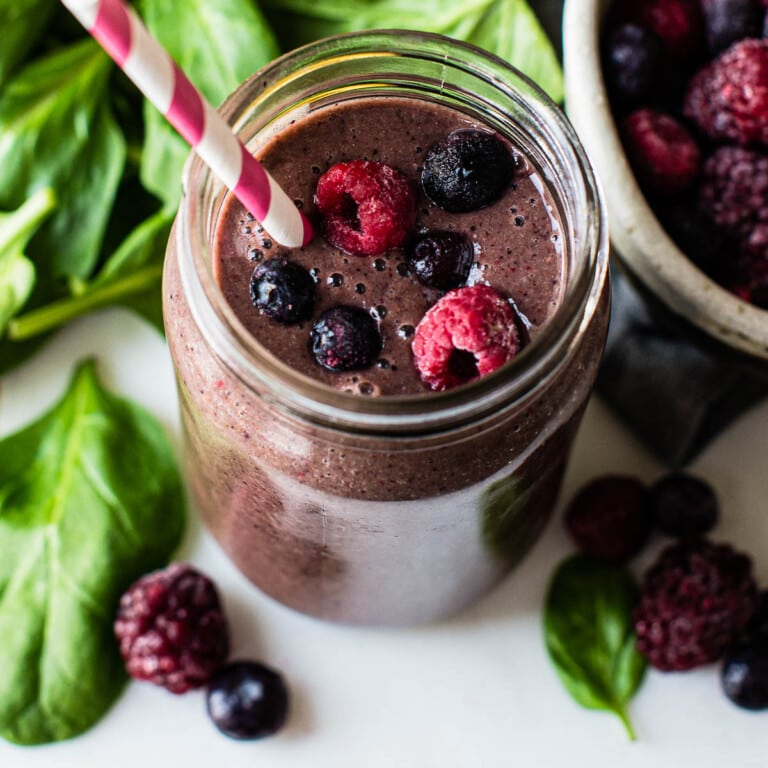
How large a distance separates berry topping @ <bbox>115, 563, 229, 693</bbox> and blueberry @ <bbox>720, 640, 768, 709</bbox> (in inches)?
21.9

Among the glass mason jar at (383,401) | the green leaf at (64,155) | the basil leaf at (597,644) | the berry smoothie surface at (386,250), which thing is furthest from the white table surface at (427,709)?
the berry smoothie surface at (386,250)

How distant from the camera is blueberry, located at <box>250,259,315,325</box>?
852 millimetres

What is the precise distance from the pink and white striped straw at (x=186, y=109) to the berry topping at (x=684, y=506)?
23.3 inches

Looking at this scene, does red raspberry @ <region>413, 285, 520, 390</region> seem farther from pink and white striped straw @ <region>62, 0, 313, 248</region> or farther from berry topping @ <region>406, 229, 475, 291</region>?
pink and white striped straw @ <region>62, 0, 313, 248</region>

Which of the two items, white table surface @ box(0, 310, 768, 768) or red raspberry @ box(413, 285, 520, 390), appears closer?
red raspberry @ box(413, 285, 520, 390)

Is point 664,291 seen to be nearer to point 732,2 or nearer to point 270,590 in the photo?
point 732,2

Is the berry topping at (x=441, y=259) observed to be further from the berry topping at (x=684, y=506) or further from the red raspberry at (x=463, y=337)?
the berry topping at (x=684, y=506)

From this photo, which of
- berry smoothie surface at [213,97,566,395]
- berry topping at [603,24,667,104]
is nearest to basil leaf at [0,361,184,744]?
berry smoothie surface at [213,97,566,395]

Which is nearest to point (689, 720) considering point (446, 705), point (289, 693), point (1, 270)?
point (446, 705)

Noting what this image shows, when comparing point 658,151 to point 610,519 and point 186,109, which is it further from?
point 186,109

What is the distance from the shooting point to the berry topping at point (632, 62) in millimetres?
1139

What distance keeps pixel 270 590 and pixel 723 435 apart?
573mm

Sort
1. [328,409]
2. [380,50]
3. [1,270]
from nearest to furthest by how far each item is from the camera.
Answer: [328,409] → [380,50] → [1,270]

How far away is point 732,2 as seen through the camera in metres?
1.18
